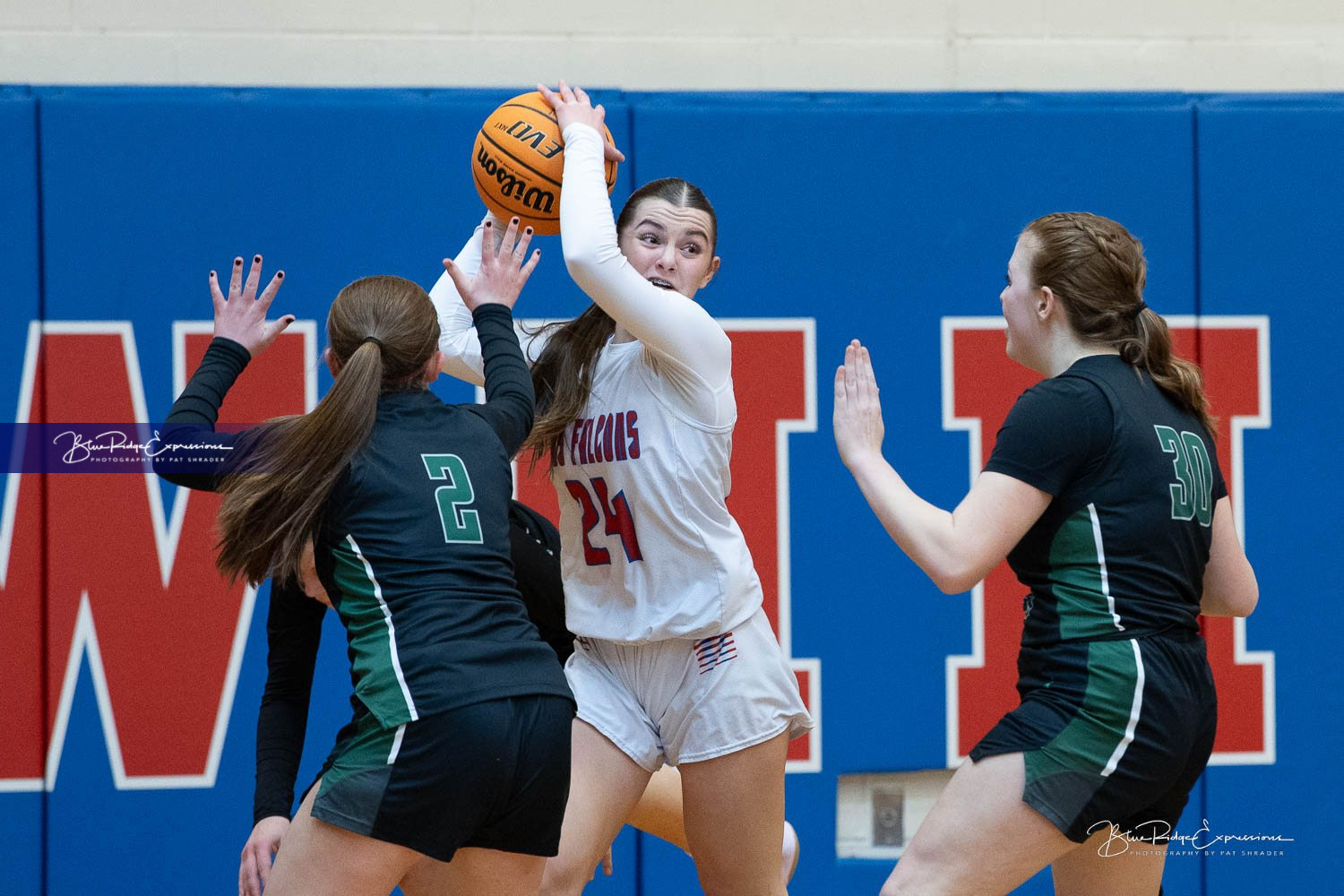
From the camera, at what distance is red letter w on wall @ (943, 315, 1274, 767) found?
4.16 metres

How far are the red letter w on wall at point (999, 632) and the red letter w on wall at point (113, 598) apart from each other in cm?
202

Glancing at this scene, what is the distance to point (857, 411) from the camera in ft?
8.68

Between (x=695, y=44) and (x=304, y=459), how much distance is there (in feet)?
8.25

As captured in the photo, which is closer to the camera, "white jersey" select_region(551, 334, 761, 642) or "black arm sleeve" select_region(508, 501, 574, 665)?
"white jersey" select_region(551, 334, 761, 642)

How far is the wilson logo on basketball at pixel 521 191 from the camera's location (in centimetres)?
303

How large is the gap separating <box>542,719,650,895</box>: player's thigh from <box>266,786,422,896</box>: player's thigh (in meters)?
0.52

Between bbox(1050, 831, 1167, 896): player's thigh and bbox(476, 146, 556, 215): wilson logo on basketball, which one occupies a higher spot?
bbox(476, 146, 556, 215): wilson logo on basketball

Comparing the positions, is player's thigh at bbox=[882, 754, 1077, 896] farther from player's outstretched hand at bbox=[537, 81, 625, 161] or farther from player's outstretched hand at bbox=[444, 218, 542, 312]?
player's outstretched hand at bbox=[537, 81, 625, 161]

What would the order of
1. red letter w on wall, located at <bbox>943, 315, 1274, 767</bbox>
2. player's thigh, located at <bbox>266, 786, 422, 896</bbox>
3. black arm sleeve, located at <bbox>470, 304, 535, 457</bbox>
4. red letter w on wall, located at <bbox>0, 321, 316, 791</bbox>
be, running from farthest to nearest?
red letter w on wall, located at <bbox>943, 315, 1274, 767</bbox>, red letter w on wall, located at <bbox>0, 321, 316, 791</bbox>, black arm sleeve, located at <bbox>470, 304, 535, 457</bbox>, player's thigh, located at <bbox>266, 786, 422, 896</bbox>

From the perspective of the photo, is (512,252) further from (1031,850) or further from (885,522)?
(1031,850)

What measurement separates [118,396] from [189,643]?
724 millimetres

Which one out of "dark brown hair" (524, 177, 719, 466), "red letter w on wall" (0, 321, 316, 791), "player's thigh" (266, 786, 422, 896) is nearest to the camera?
"player's thigh" (266, 786, 422, 896)

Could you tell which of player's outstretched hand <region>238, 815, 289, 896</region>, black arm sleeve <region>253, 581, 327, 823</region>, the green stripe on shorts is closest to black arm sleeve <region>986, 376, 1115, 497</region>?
the green stripe on shorts

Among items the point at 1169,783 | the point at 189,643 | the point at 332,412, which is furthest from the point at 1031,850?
the point at 189,643
